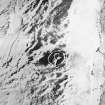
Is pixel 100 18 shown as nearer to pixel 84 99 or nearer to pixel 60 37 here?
pixel 60 37

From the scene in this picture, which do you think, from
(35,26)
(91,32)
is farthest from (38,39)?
(91,32)

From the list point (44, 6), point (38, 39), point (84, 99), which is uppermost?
point (44, 6)

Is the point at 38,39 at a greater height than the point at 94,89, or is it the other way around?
the point at 38,39

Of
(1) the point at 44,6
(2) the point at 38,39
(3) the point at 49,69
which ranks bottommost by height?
(3) the point at 49,69

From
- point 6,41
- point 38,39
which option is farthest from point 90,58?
point 6,41

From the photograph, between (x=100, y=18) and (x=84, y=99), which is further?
(x=100, y=18)

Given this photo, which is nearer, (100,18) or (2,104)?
(2,104)

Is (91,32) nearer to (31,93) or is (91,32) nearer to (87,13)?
(87,13)

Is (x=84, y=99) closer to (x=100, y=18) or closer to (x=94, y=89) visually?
(x=94, y=89)

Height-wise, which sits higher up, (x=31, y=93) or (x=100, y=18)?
(x=100, y=18)
